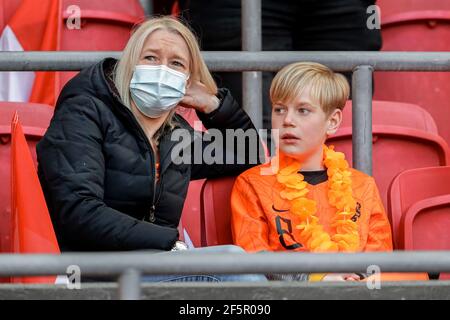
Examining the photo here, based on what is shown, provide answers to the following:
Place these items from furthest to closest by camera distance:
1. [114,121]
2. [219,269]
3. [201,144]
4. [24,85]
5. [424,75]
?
[424,75]
[24,85]
[201,144]
[114,121]
[219,269]

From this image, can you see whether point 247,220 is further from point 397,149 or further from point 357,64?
point 397,149

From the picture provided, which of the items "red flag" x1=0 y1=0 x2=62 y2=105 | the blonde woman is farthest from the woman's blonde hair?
"red flag" x1=0 y1=0 x2=62 y2=105

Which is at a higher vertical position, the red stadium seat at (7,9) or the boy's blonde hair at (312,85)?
the red stadium seat at (7,9)

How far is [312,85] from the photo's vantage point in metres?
4.08

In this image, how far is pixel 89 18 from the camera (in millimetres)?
4895

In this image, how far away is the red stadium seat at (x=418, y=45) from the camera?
5.15 m

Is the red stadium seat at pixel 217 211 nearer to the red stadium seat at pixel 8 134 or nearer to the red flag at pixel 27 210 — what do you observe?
the red stadium seat at pixel 8 134

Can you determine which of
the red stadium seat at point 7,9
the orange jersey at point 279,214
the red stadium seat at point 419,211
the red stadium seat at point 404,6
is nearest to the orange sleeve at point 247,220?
the orange jersey at point 279,214

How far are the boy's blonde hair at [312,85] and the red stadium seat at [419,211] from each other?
1.03 ft

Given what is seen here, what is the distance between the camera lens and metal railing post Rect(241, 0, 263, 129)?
4.28m
